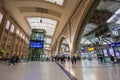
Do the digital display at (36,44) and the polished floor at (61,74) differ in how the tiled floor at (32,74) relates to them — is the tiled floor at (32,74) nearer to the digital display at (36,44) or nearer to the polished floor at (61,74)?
the polished floor at (61,74)

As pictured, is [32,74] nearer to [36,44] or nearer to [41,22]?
[41,22]

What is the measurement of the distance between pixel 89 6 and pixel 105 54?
7.03 meters

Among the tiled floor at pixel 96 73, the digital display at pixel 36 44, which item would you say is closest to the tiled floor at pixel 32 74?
the tiled floor at pixel 96 73

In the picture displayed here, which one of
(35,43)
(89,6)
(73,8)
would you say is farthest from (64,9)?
(35,43)

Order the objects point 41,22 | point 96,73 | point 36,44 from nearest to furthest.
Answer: point 96,73 → point 41,22 → point 36,44

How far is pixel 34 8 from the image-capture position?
17.5 metres

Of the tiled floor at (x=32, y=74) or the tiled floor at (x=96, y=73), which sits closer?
the tiled floor at (x=96, y=73)

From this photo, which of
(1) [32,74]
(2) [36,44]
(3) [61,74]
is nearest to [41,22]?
(2) [36,44]

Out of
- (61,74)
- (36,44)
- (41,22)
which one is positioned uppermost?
(41,22)

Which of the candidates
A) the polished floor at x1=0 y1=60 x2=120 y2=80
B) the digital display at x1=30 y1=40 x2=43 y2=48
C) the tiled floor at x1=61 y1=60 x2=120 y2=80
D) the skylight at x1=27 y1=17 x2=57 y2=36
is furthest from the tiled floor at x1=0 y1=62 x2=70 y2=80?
the digital display at x1=30 y1=40 x2=43 y2=48

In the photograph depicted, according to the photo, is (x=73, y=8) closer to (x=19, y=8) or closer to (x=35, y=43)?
(x=19, y=8)

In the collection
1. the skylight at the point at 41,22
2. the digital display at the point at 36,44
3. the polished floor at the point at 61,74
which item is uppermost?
the skylight at the point at 41,22

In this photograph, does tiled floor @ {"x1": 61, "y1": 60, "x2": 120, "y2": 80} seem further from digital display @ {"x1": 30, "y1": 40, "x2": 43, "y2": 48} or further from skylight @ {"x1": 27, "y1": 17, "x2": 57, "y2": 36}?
digital display @ {"x1": 30, "y1": 40, "x2": 43, "y2": 48}

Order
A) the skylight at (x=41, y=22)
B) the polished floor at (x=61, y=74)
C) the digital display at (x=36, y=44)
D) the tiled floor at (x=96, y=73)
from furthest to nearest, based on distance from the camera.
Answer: the skylight at (x=41, y=22), the digital display at (x=36, y=44), the polished floor at (x=61, y=74), the tiled floor at (x=96, y=73)
